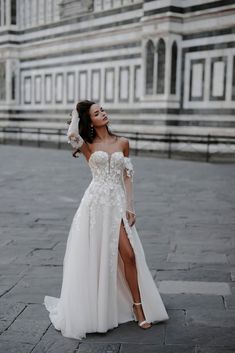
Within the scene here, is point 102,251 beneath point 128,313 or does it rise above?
above

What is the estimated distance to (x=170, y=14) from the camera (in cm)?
1541

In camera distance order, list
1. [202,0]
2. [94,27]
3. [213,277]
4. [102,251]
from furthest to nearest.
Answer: [94,27] < [202,0] < [213,277] < [102,251]

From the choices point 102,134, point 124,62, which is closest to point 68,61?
point 124,62

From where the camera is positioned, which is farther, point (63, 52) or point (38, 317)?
point (63, 52)

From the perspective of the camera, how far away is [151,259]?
190 inches

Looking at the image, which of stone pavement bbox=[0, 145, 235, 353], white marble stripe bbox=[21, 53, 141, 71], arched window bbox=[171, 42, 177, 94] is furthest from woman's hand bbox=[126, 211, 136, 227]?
white marble stripe bbox=[21, 53, 141, 71]

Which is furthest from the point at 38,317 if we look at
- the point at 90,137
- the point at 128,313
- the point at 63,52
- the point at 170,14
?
the point at 63,52

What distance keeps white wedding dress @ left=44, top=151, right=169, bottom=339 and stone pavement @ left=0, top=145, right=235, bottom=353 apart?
10cm

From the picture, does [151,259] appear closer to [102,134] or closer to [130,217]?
[130,217]

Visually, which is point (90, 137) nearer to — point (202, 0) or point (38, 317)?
point (38, 317)

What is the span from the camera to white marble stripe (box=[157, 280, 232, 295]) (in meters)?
3.96

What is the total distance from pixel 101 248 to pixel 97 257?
0.19 ft

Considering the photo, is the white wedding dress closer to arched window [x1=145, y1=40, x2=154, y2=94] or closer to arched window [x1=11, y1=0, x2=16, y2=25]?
arched window [x1=145, y1=40, x2=154, y2=94]

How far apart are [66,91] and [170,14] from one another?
6387 millimetres
